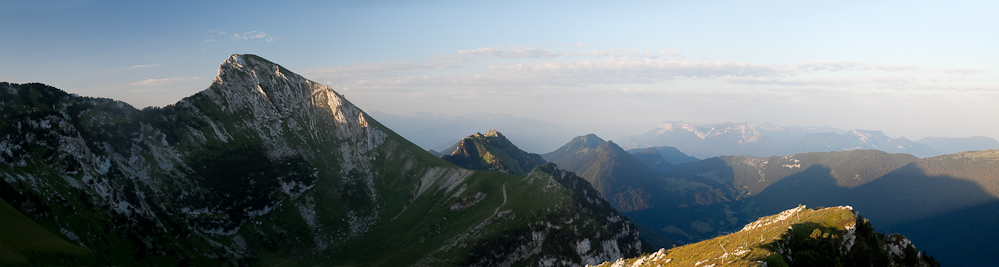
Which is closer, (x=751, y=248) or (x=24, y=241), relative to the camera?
(x=751, y=248)

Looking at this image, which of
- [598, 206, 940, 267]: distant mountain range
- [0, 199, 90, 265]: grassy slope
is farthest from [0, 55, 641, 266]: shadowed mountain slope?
[598, 206, 940, 267]: distant mountain range

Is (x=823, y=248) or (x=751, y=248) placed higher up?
(x=751, y=248)

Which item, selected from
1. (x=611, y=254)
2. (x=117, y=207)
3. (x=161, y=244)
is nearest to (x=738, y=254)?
(x=611, y=254)

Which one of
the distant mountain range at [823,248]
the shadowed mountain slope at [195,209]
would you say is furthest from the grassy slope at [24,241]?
the distant mountain range at [823,248]

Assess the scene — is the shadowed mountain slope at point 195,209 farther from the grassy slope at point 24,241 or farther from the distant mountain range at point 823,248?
the distant mountain range at point 823,248

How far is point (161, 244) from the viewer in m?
118

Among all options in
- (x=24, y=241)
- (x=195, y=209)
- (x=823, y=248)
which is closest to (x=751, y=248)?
(x=823, y=248)

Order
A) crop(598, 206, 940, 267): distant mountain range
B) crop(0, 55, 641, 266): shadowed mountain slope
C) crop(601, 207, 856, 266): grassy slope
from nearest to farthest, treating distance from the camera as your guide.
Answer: crop(601, 207, 856, 266): grassy slope, crop(598, 206, 940, 267): distant mountain range, crop(0, 55, 641, 266): shadowed mountain slope

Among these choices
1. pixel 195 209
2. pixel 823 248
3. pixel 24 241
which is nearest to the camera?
pixel 823 248

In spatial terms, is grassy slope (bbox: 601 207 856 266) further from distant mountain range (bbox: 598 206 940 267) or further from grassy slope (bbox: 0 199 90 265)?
grassy slope (bbox: 0 199 90 265)

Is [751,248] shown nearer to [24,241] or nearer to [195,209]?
[24,241]

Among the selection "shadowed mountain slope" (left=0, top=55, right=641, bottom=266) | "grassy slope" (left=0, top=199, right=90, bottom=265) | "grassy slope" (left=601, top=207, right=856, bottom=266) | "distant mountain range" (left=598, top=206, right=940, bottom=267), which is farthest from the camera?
"shadowed mountain slope" (left=0, top=55, right=641, bottom=266)

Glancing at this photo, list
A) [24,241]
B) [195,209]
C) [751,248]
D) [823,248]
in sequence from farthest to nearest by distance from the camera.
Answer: [195,209] < [24,241] < [823,248] < [751,248]

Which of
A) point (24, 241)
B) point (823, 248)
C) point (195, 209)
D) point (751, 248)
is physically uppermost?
point (24, 241)
